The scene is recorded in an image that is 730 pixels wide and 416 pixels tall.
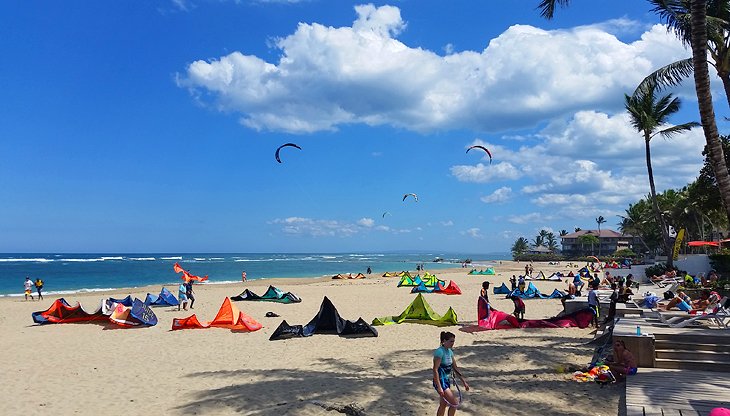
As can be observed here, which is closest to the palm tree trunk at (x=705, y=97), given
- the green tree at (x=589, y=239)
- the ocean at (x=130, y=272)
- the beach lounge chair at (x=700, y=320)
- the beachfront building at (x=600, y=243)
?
the beach lounge chair at (x=700, y=320)

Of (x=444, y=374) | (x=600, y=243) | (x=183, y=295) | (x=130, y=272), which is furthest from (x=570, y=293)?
(x=600, y=243)

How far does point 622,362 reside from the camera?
8531mm

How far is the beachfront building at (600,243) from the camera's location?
11381 centimetres

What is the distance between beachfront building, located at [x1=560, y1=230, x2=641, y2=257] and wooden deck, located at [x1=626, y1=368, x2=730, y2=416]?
11232 centimetres

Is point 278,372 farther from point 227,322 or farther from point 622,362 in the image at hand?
point 227,322

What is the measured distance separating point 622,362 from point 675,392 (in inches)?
60.0

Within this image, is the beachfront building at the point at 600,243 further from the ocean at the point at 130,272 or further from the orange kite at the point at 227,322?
the orange kite at the point at 227,322

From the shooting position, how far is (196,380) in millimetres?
10609

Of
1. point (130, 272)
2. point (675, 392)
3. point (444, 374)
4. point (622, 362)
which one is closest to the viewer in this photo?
point (444, 374)

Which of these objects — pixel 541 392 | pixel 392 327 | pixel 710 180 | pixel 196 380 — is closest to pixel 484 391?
pixel 541 392

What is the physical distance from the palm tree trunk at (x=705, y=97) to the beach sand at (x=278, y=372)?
4.04 m

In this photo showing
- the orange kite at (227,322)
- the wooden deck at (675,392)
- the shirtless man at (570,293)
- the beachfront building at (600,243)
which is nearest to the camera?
the wooden deck at (675,392)

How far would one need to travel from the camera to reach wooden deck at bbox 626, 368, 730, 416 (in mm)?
6242

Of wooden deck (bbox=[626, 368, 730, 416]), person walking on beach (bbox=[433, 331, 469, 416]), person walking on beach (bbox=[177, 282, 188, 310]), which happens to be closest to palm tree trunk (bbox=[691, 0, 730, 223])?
wooden deck (bbox=[626, 368, 730, 416])
